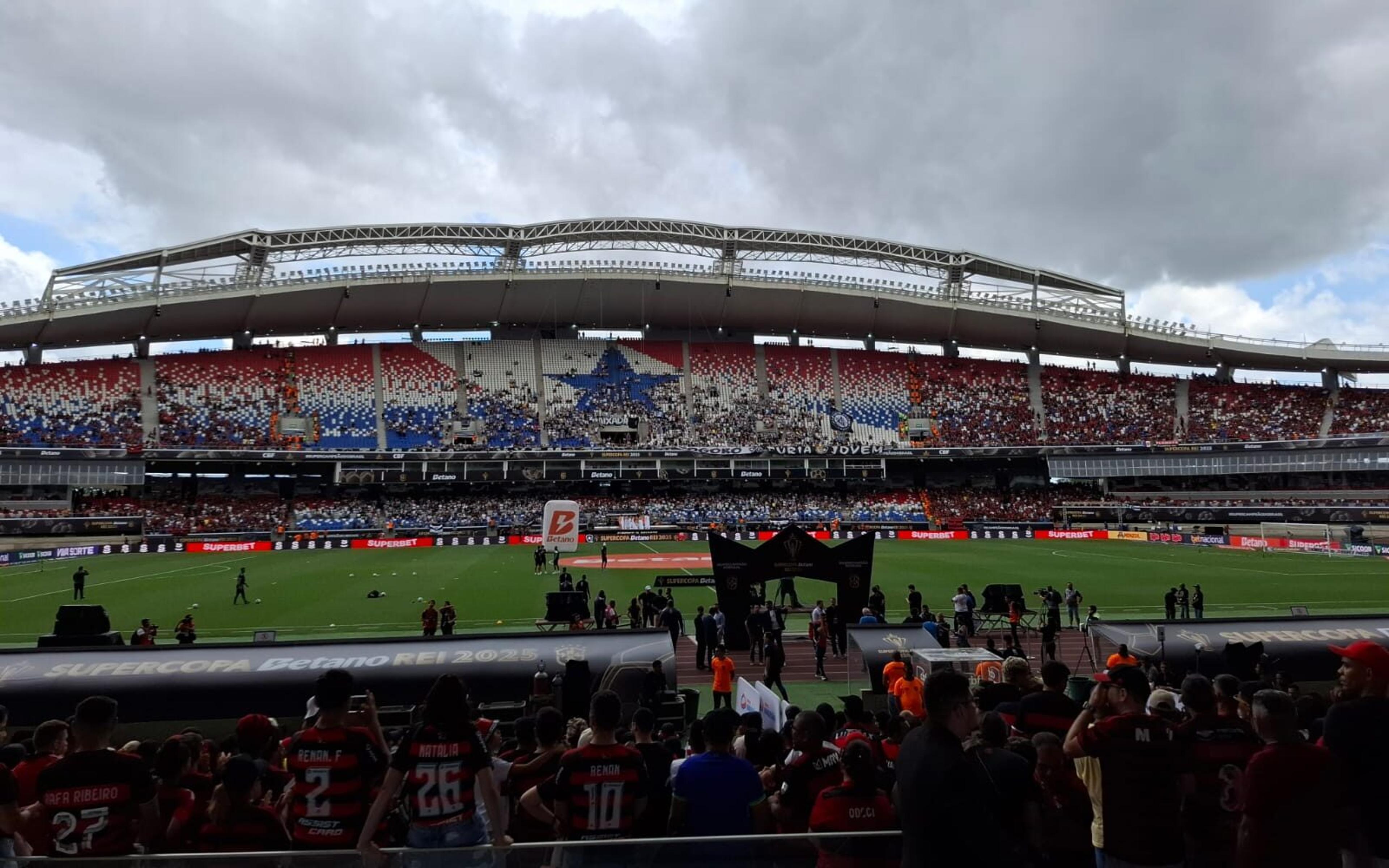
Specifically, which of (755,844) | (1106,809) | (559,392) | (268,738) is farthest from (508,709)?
(559,392)

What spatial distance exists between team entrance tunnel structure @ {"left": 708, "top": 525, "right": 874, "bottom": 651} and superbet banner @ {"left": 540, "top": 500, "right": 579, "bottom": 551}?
345 inches

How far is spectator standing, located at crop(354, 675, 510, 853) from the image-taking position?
13.8 ft

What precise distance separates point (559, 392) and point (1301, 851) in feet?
229

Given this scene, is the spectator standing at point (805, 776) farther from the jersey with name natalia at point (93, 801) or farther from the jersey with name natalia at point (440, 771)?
the jersey with name natalia at point (93, 801)

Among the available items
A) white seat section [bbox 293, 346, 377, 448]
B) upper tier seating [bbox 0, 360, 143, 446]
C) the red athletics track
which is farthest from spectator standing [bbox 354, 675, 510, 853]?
upper tier seating [bbox 0, 360, 143, 446]

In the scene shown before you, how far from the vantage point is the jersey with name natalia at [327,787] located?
4320mm

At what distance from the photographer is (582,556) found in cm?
4469

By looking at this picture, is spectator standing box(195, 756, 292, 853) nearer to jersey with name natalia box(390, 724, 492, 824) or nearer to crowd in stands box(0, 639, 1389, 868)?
crowd in stands box(0, 639, 1389, 868)

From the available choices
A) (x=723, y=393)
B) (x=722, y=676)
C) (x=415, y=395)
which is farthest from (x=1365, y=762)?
(x=415, y=395)

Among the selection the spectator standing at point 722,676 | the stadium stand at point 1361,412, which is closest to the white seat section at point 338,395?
the spectator standing at point 722,676

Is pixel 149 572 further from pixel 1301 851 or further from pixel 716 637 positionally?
pixel 1301 851

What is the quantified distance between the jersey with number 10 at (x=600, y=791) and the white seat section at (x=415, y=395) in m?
64.5

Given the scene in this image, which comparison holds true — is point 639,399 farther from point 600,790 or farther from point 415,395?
point 600,790

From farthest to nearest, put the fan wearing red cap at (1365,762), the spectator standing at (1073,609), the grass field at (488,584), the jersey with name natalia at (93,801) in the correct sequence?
1. the grass field at (488,584)
2. the spectator standing at (1073,609)
3. the jersey with name natalia at (93,801)
4. the fan wearing red cap at (1365,762)
